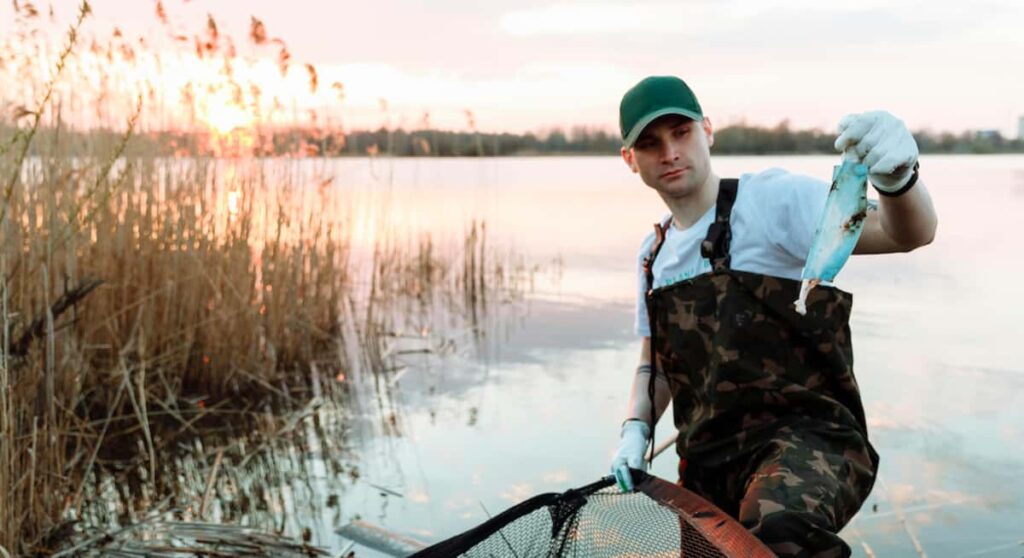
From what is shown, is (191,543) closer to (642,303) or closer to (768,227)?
(642,303)

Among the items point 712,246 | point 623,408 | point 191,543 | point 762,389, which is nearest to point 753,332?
point 762,389

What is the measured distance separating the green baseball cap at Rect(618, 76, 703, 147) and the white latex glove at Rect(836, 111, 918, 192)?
2.02ft

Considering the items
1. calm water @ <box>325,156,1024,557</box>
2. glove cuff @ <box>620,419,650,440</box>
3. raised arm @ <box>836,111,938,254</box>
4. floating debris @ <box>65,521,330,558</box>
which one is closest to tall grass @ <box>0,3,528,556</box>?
floating debris @ <box>65,521,330,558</box>

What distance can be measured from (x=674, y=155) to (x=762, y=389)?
62 centimetres

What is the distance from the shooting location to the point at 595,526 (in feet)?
7.21

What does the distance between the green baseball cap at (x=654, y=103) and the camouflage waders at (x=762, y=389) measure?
0.76ft

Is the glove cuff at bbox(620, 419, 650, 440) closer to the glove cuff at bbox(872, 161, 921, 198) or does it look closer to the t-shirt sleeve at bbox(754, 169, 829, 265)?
the t-shirt sleeve at bbox(754, 169, 829, 265)

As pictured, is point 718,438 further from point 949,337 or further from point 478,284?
point 478,284

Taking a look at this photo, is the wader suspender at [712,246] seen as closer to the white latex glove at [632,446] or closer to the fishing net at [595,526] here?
the white latex glove at [632,446]

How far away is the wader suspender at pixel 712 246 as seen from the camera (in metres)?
2.41

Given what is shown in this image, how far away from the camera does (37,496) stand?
3.59 metres

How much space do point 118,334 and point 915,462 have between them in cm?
446

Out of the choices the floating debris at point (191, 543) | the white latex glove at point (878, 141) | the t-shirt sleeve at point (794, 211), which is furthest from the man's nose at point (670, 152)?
the floating debris at point (191, 543)

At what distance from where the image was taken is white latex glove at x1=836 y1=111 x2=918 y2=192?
1.81 meters
